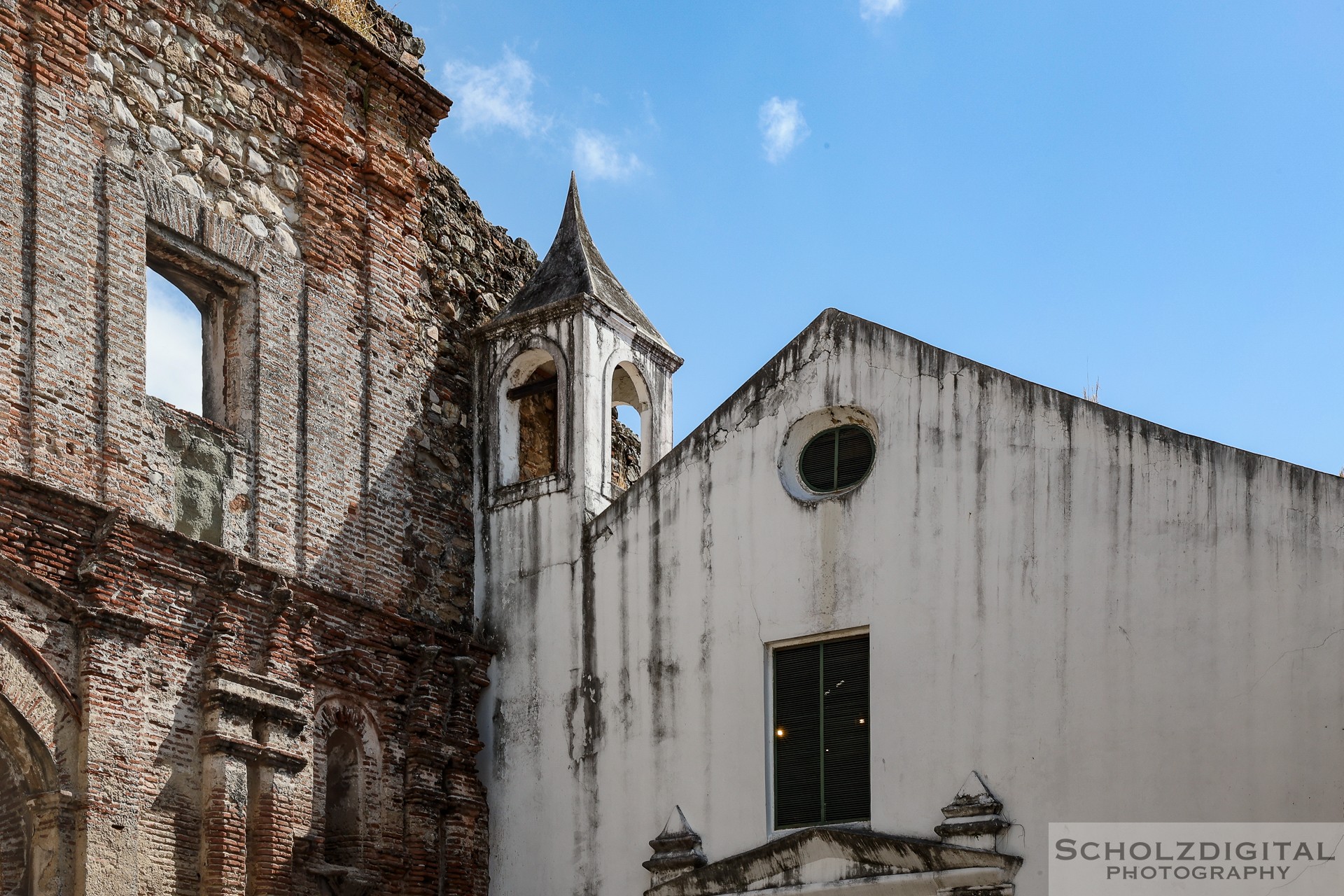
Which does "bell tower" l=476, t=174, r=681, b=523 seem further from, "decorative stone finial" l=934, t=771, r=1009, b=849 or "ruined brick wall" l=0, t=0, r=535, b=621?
"decorative stone finial" l=934, t=771, r=1009, b=849

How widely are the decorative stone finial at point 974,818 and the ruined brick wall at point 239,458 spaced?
4.27 meters

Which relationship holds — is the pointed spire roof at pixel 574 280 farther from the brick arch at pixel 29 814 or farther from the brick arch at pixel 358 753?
the brick arch at pixel 29 814

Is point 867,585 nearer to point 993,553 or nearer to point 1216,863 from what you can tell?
point 993,553

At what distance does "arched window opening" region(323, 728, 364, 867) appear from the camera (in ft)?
46.3

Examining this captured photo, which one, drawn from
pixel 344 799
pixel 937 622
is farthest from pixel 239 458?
pixel 937 622

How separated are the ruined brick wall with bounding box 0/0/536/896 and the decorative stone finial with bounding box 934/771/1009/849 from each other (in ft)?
14.0

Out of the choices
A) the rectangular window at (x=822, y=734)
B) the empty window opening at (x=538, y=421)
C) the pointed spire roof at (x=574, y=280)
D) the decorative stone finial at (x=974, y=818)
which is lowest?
the decorative stone finial at (x=974, y=818)

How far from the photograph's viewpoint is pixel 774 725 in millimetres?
14023

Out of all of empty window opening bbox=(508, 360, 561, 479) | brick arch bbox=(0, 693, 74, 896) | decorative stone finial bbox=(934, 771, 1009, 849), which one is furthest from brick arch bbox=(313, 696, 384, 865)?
decorative stone finial bbox=(934, 771, 1009, 849)

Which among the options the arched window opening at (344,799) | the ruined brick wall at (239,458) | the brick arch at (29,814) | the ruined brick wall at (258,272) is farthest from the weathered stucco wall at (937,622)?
the brick arch at (29,814)

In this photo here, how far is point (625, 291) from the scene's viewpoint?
56.2ft

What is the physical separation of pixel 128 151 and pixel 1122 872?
906 cm

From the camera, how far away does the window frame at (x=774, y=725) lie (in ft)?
44.3

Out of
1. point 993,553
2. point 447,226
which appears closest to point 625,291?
point 447,226
